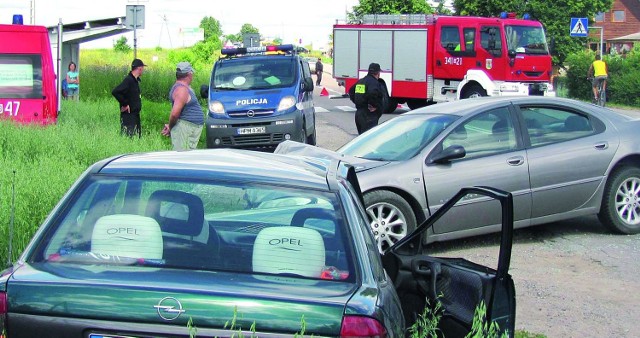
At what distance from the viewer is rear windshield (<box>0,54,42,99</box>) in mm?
16422

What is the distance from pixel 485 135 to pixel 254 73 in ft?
31.6

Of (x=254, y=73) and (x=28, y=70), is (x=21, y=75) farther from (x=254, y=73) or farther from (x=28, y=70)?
(x=254, y=73)

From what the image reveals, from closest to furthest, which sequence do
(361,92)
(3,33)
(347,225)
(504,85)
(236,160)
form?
(347,225) < (236,160) < (361,92) < (3,33) < (504,85)

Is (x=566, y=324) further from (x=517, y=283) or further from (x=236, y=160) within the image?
(x=236, y=160)

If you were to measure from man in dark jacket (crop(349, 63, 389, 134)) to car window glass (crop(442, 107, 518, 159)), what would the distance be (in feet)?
18.6

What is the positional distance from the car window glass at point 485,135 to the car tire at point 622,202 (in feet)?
4.06

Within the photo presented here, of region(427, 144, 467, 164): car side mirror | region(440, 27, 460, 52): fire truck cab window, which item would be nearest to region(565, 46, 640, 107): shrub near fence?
region(440, 27, 460, 52): fire truck cab window

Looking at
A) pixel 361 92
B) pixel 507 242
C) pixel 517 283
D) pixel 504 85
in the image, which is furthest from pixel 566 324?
pixel 504 85

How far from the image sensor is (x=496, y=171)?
947 cm

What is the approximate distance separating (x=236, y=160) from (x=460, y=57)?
2361cm

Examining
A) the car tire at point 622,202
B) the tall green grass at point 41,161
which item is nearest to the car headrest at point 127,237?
the tall green grass at point 41,161

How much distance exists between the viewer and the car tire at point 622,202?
33.1 ft

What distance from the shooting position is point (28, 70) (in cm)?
1650

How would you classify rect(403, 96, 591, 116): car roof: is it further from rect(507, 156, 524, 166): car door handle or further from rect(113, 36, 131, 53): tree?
rect(113, 36, 131, 53): tree
